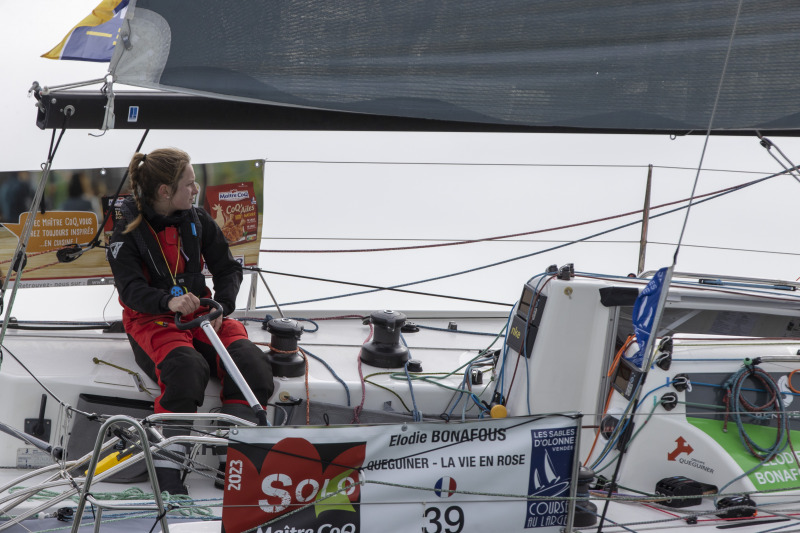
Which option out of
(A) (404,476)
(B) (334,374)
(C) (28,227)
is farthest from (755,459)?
(C) (28,227)

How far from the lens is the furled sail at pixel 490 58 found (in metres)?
2.44

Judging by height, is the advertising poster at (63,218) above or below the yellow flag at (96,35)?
below

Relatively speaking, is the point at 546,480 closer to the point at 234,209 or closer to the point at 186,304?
the point at 186,304

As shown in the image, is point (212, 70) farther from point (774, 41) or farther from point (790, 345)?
point (790, 345)

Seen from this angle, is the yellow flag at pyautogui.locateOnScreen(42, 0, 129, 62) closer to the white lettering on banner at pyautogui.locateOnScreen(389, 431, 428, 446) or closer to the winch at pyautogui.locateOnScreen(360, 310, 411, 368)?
the winch at pyautogui.locateOnScreen(360, 310, 411, 368)

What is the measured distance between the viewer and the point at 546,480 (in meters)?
2.06

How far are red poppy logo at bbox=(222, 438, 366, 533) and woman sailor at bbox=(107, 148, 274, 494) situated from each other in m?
0.70

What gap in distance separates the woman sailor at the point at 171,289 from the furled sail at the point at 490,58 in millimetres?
403

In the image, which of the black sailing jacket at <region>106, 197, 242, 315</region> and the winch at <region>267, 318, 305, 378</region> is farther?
the winch at <region>267, 318, 305, 378</region>

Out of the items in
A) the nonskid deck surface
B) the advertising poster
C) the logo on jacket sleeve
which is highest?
the advertising poster

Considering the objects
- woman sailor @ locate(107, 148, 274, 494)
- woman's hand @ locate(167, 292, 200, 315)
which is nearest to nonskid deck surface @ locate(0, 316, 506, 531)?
woman sailor @ locate(107, 148, 274, 494)

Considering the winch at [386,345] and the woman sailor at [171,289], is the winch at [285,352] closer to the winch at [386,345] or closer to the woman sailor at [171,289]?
the woman sailor at [171,289]

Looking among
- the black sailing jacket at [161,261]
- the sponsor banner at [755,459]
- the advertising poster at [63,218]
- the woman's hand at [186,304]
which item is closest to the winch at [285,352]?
the black sailing jacket at [161,261]

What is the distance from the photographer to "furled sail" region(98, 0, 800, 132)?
8.02 ft
